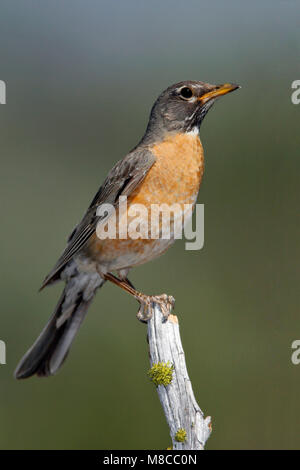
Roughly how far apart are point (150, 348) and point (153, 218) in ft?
4.12

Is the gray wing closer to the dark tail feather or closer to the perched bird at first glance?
the perched bird

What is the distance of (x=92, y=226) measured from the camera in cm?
580

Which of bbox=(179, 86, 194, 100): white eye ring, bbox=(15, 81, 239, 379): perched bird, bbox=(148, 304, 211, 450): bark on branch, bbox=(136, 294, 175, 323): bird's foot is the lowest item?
bbox=(148, 304, 211, 450): bark on branch

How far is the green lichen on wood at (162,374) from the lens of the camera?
4.42 metres

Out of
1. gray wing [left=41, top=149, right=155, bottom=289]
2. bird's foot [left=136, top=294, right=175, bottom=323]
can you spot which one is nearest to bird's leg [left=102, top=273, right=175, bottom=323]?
bird's foot [left=136, top=294, right=175, bottom=323]

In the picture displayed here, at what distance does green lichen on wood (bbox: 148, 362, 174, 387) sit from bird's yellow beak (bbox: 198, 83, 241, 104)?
248 cm

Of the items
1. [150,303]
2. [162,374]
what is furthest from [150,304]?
[162,374]

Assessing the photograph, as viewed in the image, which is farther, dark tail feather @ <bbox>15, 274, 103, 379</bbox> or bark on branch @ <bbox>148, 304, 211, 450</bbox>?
dark tail feather @ <bbox>15, 274, 103, 379</bbox>

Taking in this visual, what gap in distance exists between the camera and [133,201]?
18.4 ft

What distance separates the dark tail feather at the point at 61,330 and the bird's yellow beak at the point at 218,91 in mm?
1973

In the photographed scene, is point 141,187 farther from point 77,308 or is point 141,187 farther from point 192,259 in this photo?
point 192,259

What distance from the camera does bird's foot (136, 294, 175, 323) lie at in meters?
5.01

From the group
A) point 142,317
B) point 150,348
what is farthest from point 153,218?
point 150,348
